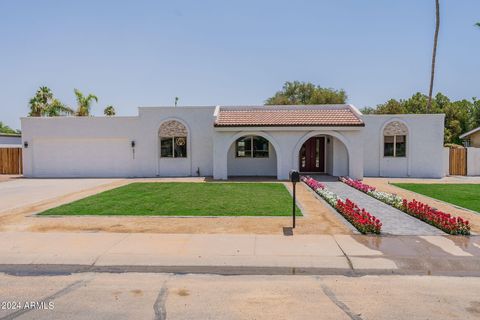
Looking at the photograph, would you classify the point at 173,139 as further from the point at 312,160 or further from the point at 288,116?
the point at 312,160

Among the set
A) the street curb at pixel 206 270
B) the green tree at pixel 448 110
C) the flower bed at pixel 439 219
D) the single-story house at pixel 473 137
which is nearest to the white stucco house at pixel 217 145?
the flower bed at pixel 439 219

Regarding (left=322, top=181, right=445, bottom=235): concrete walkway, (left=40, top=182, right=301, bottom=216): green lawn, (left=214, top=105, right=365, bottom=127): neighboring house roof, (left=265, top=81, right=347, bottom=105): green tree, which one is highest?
(left=265, top=81, right=347, bottom=105): green tree

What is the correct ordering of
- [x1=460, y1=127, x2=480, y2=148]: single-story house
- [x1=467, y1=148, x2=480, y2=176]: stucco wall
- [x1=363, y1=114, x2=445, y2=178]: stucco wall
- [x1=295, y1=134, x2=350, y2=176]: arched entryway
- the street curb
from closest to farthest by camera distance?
1. the street curb
2. [x1=363, y1=114, x2=445, y2=178]: stucco wall
3. [x1=295, y1=134, x2=350, y2=176]: arched entryway
4. [x1=467, y1=148, x2=480, y2=176]: stucco wall
5. [x1=460, y1=127, x2=480, y2=148]: single-story house

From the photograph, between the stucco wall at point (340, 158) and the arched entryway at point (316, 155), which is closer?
the stucco wall at point (340, 158)

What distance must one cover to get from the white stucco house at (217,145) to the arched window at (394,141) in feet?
0.18

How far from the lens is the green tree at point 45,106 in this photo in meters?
31.8

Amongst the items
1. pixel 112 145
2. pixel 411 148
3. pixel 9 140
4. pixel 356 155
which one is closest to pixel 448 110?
pixel 411 148

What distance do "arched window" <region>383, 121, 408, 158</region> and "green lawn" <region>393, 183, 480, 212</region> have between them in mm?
4114

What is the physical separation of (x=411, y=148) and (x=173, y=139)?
14917 mm

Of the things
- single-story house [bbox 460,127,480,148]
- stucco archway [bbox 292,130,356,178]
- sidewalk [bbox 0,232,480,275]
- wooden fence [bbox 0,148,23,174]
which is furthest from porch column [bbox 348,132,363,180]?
wooden fence [bbox 0,148,23,174]

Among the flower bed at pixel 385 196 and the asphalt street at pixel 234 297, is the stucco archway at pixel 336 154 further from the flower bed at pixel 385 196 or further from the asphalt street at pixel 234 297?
the asphalt street at pixel 234 297

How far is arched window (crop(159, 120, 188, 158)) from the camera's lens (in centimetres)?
1983

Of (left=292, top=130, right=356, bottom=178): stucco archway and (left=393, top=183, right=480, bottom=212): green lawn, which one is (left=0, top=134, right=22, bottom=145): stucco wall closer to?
(left=292, top=130, right=356, bottom=178): stucco archway

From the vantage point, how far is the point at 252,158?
65.2 feet
